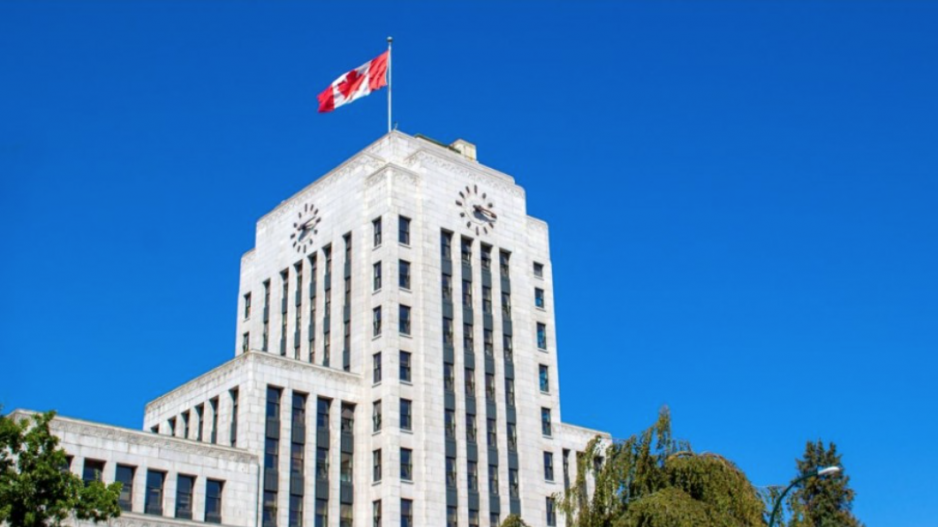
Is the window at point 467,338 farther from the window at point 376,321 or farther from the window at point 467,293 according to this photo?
the window at point 376,321

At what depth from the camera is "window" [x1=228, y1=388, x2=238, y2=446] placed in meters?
69.0

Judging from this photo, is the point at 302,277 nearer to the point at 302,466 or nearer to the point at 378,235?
the point at 378,235

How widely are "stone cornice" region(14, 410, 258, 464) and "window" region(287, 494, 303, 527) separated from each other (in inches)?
140

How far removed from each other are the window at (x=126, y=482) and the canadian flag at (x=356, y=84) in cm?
2957

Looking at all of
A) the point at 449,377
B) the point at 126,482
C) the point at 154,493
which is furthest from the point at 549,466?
the point at 126,482

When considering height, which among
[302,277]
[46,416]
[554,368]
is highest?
[302,277]

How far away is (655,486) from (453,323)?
3239 centimetres

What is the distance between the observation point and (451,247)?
8025 centimetres

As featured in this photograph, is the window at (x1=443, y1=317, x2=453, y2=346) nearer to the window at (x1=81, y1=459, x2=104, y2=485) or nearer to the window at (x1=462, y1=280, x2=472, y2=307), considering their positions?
the window at (x1=462, y1=280, x2=472, y2=307)

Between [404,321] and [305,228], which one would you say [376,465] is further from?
[305,228]

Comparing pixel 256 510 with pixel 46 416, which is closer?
pixel 46 416

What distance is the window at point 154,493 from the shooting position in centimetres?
6188

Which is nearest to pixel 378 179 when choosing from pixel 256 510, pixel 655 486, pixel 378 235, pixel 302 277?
pixel 378 235

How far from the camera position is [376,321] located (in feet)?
248
